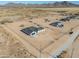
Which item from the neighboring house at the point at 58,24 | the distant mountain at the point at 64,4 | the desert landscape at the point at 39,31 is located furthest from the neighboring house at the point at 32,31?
the distant mountain at the point at 64,4

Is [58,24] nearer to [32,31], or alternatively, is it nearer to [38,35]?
[38,35]

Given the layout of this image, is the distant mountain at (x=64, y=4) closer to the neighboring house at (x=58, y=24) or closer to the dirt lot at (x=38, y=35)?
the dirt lot at (x=38, y=35)

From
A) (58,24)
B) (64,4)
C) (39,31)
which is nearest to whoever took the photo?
(64,4)

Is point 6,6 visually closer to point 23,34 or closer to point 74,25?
point 23,34

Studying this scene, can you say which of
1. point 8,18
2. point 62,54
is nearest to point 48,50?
point 62,54

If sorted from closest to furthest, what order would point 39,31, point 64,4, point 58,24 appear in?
1. point 64,4
2. point 39,31
3. point 58,24

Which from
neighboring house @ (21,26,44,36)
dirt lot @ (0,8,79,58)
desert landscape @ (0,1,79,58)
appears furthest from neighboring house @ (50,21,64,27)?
neighboring house @ (21,26,44,36)

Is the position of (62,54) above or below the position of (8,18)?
below

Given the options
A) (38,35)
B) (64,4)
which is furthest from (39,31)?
(64,4)

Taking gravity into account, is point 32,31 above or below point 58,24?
below
